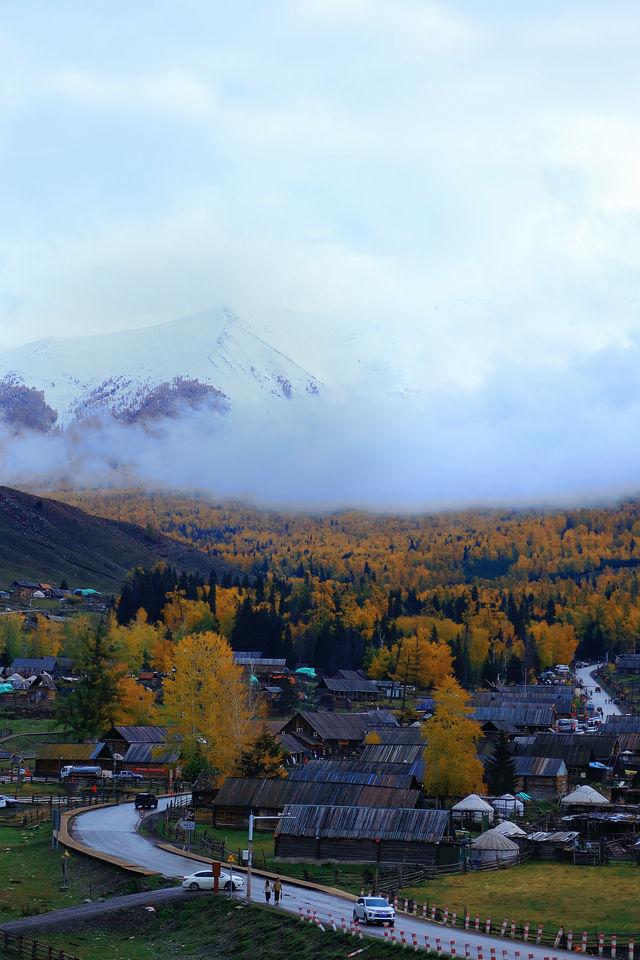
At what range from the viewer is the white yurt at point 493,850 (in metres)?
59.7

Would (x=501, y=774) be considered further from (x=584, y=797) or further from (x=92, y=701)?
(x=92, y=701)

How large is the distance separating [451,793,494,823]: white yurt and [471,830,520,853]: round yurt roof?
813 cm

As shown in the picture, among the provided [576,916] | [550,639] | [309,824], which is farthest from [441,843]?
[550,639]

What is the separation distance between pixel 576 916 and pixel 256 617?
472 feet

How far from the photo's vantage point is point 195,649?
9275 cm

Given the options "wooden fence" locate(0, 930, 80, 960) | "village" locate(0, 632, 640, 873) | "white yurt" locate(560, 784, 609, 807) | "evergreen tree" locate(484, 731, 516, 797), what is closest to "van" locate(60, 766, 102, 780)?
"village" locate(0, 632, 640, 873)

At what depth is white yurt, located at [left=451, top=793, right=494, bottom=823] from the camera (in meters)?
69.9

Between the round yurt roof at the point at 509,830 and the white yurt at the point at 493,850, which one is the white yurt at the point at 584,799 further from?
the white yurt at the point at 493,850

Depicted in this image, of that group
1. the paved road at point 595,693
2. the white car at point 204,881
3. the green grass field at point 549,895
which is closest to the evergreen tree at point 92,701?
the green grass field at point 549,895

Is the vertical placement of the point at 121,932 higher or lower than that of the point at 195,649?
lower

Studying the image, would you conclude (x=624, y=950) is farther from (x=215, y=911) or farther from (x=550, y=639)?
(x=550, y=639)

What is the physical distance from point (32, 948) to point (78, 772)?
165 feet

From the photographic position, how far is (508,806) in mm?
77250

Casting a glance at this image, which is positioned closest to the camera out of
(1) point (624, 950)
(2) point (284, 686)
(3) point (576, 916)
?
(1) point (624, 950)
